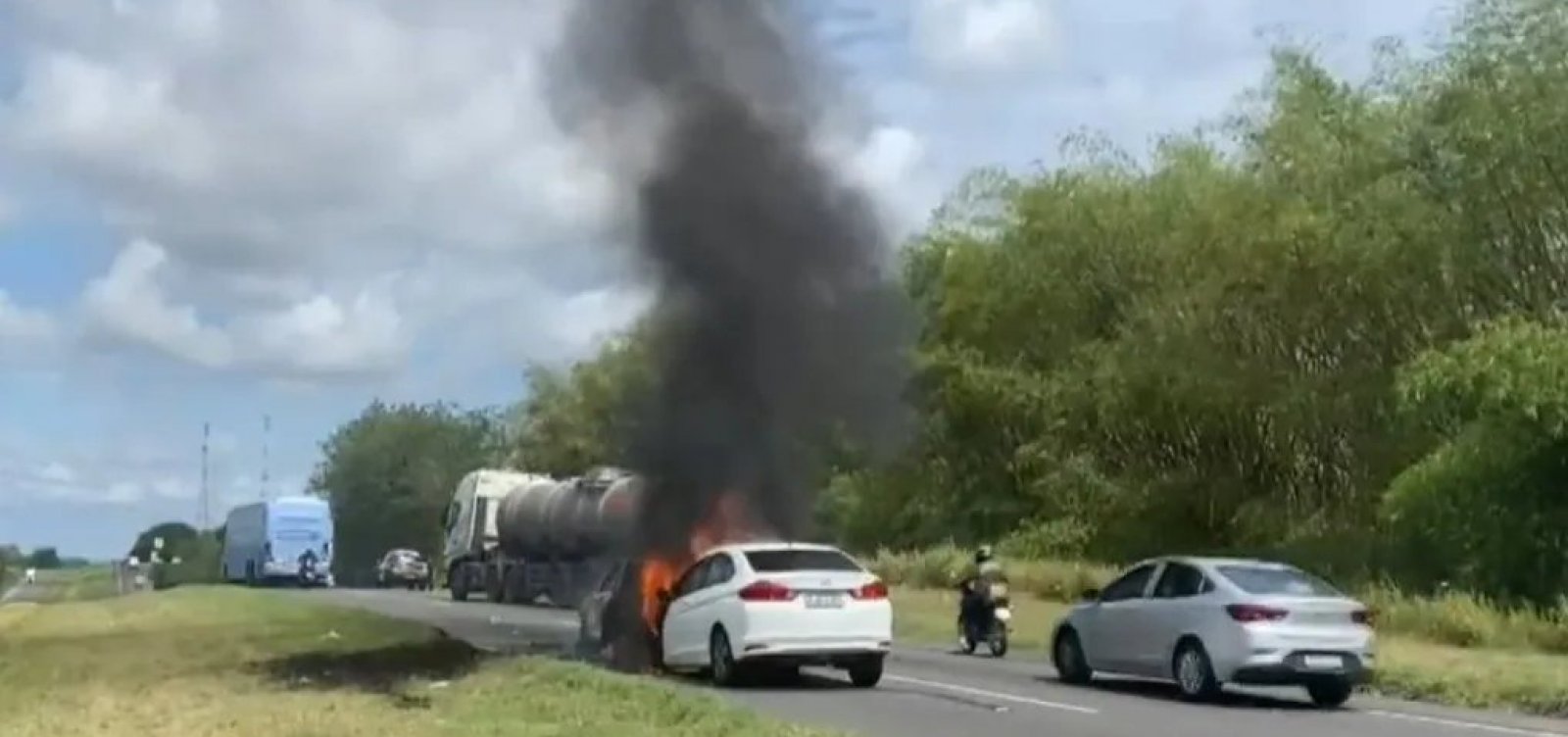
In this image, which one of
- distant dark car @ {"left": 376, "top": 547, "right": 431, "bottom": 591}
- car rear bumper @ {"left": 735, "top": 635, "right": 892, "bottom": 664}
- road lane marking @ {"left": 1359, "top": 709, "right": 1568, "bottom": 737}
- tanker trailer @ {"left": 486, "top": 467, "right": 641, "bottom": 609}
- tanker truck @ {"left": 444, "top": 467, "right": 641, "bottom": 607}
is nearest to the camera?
road lane marking @ {"left": 1359, "top": 709, "right": 1568, "bottom": 737}

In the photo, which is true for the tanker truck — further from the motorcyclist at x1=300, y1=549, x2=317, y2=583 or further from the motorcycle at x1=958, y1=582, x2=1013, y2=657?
the motorcyclist at x1=300, y1=549, x2=317, y2=583

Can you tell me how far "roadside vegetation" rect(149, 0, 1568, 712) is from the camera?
31.2 m

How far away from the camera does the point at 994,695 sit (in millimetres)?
21531

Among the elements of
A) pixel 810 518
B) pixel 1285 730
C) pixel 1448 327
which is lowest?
pixel 1285 730

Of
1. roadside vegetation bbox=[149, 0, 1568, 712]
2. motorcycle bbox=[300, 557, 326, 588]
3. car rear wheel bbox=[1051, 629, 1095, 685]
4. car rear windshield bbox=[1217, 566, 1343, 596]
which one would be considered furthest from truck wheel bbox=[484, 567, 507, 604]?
car rear windshield bbox=[1217, 566, 1343, 596]

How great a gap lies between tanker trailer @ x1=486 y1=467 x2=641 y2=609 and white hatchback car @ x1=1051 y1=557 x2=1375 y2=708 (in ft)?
51.0

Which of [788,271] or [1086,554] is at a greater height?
[788,271]

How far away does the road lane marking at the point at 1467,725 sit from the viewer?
1861 centimetres

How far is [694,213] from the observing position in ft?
91.9

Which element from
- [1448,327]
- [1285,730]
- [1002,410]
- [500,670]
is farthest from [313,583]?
[1285,730]

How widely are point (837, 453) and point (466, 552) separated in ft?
47.4

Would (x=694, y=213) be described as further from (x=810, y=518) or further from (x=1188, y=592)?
(x=1188, y=592)

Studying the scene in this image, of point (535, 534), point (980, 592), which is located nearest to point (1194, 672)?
point (980, 592)

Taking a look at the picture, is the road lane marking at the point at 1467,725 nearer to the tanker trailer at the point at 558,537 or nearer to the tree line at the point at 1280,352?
the tree line at the point at 1280,352
